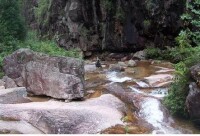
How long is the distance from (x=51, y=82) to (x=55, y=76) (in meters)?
0.30

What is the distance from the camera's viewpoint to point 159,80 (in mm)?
16688

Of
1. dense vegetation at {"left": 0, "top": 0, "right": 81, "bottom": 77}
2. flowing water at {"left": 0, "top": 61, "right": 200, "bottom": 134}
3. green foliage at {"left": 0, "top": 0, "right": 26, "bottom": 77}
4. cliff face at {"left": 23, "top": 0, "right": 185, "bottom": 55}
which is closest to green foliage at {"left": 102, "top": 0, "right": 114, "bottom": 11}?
cliff face at {"left": 23, "top": 0, "right": 185, "bottom": 55}

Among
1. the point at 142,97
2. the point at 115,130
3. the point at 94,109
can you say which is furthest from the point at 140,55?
the point at 115,130

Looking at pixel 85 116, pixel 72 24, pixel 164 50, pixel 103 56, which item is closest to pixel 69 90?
pixel 85 116

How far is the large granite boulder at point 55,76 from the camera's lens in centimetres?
1351

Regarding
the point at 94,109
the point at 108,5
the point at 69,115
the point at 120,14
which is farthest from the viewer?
the point at 108,5

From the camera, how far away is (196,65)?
1084 centimetres

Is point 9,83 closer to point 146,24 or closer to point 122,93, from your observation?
point 122,93

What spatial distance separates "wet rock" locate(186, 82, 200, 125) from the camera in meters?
10.5

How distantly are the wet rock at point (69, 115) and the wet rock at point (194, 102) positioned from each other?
2.15 meters

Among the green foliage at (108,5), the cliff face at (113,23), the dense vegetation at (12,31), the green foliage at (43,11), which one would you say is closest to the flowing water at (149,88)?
the cliff face at (113,23)

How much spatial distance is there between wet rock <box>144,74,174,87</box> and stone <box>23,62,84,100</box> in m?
4.14

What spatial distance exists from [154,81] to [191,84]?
5.74 metres

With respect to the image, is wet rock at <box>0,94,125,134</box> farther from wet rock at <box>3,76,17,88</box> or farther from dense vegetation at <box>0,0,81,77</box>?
dense vegetation at <box>0,0,81,77</box>
